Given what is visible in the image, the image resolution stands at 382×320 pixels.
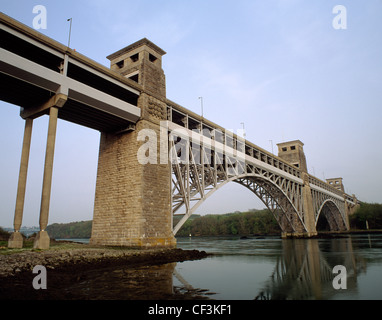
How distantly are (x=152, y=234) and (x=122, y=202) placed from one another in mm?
2690

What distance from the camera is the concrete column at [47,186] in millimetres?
12195

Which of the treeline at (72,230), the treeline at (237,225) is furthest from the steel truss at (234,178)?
the treeline at (72,230)

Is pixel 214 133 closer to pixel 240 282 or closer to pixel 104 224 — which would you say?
pixel 104 224

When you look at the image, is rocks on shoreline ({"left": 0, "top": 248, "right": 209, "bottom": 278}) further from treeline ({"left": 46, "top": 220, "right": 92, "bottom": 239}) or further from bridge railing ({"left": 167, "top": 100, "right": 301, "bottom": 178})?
treeline ({"left": 46, "top": 220, "right": 92, "bottom": 239})

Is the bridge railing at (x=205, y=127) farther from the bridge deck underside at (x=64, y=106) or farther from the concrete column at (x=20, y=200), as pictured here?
the concrete column at (x=20, y=200)

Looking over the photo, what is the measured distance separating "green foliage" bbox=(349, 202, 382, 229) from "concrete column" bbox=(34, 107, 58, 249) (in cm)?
8736

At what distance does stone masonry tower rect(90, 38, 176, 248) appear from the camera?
53.6 ft

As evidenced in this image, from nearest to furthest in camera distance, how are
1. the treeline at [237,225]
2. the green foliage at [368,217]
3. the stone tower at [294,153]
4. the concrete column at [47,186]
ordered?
1. the concrete column at [47,186]
2. the stone tower at [294,153]
3. the green foliage at [368,217]
4. the treeline at [237,225]

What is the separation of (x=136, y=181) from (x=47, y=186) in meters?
5.20

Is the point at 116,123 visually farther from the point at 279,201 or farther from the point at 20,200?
the point at 279,201

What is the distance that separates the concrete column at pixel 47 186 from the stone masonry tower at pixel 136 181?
482 cm

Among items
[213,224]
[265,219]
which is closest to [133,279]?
[265,219]

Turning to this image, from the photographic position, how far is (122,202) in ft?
55.7

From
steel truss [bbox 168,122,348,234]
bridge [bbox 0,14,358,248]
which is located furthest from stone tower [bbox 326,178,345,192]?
bridge [bbox 0,14,358,248]
